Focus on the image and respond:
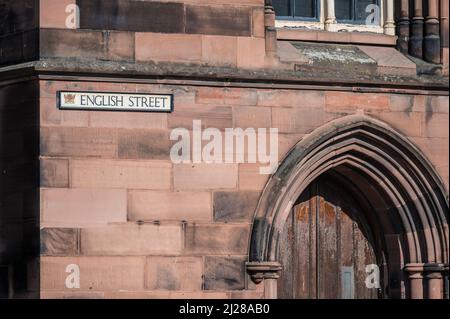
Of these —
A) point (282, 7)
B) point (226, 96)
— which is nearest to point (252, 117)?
point (226, 96)

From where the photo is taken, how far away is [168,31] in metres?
17.8

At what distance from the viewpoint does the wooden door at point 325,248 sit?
18.6 metres

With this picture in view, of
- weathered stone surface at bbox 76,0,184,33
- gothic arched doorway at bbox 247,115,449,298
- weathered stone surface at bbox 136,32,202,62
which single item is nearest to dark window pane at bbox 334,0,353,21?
gothic arched doorway at bbox 247,115,449,298

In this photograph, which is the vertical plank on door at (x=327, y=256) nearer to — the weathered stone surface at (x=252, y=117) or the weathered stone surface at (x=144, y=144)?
the weathered stone surface at (x=252, y=117)

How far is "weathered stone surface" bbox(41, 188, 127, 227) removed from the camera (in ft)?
56.6

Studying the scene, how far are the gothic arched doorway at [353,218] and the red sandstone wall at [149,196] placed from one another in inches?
9.2

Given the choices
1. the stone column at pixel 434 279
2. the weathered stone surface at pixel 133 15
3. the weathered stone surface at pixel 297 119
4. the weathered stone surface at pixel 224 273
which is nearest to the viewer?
the weathered stone surface at pixel 133 15

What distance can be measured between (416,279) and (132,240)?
3.00m

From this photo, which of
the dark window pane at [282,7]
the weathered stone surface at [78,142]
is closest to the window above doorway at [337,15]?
the dark window pane at [282,7]

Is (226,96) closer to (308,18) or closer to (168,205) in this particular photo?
(168,205)

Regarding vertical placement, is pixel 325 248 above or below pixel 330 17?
below

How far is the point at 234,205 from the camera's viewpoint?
1783 centimetres

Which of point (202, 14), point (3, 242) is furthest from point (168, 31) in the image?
point (3, 242)

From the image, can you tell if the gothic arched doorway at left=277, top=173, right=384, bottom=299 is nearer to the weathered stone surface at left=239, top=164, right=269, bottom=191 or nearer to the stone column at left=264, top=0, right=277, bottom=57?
the weathered stone surface at left=239, top=164, right=269, bottom=191
